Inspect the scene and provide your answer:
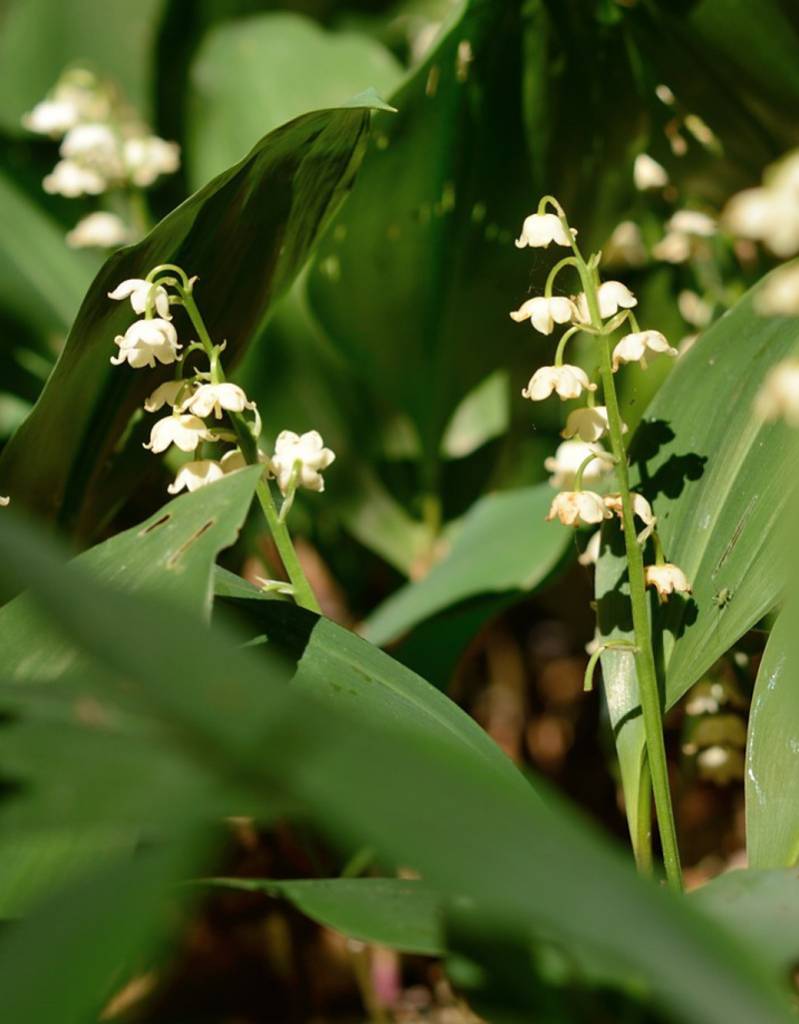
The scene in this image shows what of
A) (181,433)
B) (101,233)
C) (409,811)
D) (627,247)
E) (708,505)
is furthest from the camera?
(627,247)

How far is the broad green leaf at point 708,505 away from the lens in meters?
0.87

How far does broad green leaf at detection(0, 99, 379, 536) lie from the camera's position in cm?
92

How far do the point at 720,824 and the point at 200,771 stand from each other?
Answer: 1264 millimetres

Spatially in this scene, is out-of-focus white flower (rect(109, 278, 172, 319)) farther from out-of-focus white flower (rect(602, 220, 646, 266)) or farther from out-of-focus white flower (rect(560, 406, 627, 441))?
out-of-focus white flower (rect(602, 220, 646, 266))

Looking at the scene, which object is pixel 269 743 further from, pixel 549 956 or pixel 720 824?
pixel 720 824

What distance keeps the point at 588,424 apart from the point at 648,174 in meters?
0.81

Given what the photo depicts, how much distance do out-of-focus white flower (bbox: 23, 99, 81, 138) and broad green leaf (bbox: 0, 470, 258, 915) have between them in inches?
39.3

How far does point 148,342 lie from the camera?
2.67ft

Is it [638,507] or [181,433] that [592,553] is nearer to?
[638,507]

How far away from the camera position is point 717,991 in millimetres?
367

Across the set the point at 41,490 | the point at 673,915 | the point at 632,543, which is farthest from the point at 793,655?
the point at 41,490

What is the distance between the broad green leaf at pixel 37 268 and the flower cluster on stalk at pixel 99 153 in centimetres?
5

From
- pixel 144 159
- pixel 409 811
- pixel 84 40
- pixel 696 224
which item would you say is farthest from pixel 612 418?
pixel 84 40

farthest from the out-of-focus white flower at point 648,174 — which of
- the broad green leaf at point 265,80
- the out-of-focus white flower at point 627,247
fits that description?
the broad green leaf at point 265,80
